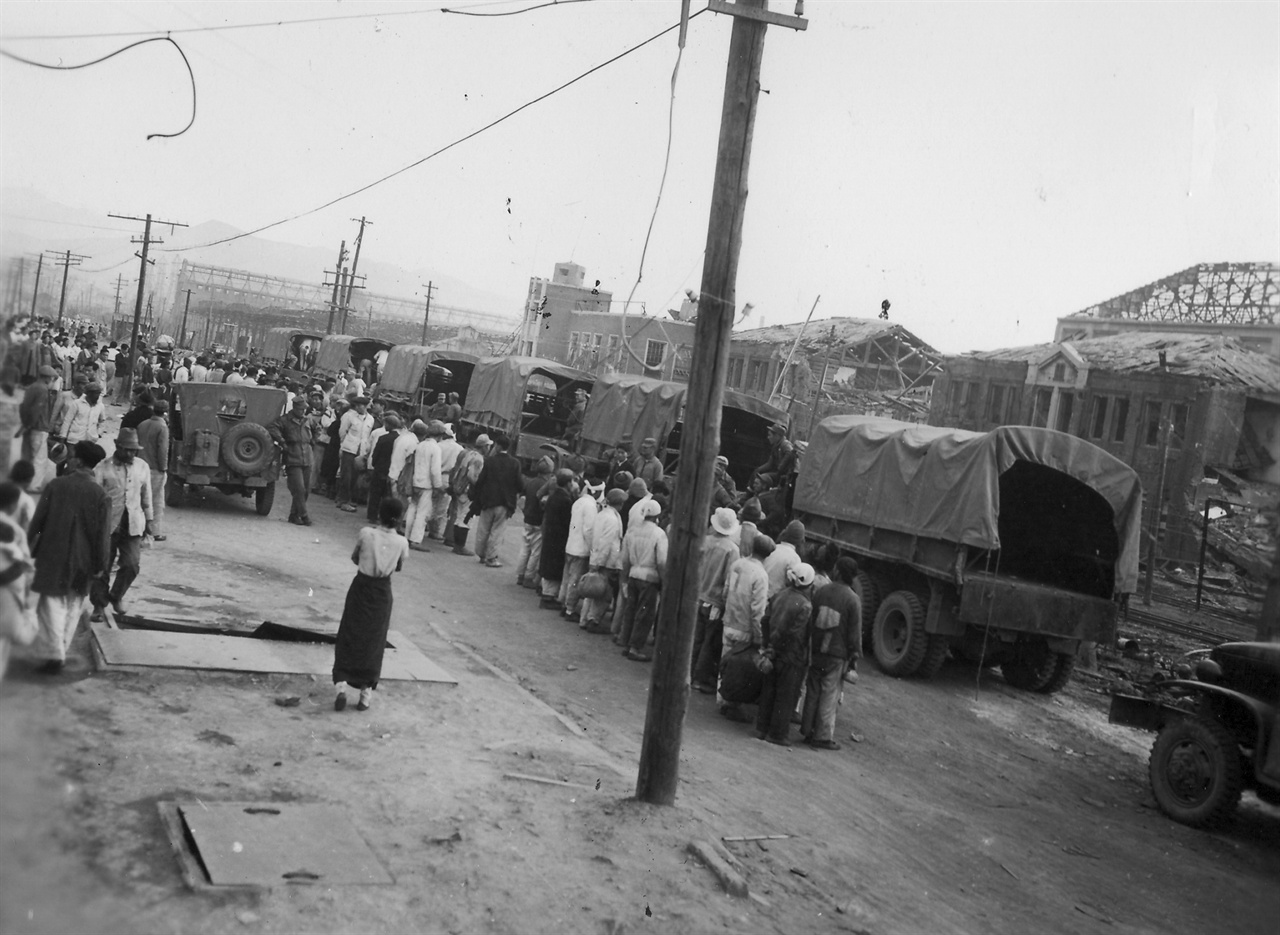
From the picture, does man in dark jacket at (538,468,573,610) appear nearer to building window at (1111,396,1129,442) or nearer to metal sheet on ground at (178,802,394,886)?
metal sheet on ground at (178,802,394,886)

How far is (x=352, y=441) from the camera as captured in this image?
17.8m

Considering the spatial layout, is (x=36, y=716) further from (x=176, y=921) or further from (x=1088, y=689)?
(x=1088, y=689)

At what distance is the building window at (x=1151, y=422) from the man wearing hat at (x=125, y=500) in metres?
25.4

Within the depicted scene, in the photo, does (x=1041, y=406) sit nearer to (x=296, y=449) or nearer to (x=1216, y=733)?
(x=296, y=449)

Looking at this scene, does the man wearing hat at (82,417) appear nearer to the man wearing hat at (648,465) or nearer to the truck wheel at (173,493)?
the truck wheel at (173,493)

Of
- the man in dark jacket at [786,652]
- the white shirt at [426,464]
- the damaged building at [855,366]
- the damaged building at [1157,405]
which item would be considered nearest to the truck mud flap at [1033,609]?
the man in dark jacket at [786,652]

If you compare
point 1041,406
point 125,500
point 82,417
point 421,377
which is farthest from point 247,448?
point 1041,406

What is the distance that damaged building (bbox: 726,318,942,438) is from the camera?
115 ft

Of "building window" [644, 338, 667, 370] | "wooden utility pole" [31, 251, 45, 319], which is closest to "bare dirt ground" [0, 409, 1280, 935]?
"wooden utility pole" [31, 251, 45, 319]

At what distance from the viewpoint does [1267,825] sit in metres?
8.87

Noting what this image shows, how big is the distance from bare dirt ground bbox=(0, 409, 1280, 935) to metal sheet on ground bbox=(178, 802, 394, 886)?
0.11m

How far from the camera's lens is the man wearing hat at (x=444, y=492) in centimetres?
1559

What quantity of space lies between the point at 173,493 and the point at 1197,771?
42.3 ft

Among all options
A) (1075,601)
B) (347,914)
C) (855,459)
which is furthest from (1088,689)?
(347,914)
